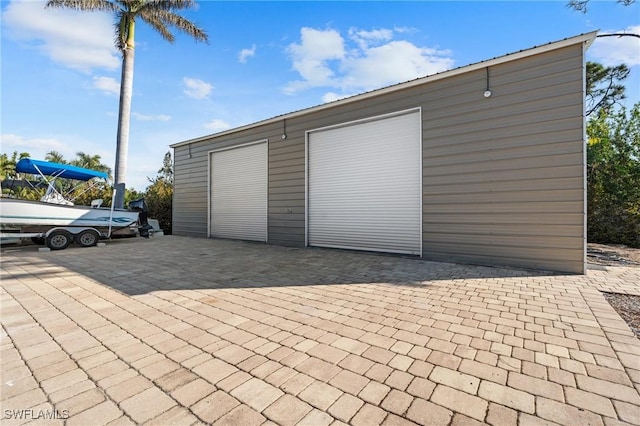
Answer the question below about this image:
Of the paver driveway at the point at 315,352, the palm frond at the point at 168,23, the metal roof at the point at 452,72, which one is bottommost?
the paver driveway at the point at 315,352

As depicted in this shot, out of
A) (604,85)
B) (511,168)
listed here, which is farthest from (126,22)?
(604,85)

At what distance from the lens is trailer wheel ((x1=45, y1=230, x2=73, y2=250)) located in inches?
270

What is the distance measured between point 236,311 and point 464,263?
4.26 m

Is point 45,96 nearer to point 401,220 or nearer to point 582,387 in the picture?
point 401,220

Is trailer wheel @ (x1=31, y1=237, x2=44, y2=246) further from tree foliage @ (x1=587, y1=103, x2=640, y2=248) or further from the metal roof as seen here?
tree foliage @ (x1=587, y1=103, x2=640, y2=248)

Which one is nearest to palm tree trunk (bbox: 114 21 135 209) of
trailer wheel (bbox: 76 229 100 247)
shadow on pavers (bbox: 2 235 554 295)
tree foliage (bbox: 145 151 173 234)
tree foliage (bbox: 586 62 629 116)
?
tree foliage (bbox: 145 151 173 234)

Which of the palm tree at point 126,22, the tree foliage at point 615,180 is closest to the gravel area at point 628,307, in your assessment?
the tree foliage at point 615,180

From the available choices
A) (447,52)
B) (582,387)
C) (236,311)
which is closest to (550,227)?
(582,387)

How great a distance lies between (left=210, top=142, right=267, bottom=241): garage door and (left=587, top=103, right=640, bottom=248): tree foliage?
33.2 ft

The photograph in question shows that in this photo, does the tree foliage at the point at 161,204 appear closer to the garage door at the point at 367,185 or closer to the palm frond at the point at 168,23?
the palm frond at the point at 168,23

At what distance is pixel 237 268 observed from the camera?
4.95 metres

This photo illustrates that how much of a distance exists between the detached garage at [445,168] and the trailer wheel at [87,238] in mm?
3955

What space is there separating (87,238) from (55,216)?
0.86 meters

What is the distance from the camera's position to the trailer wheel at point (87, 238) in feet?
24.2
